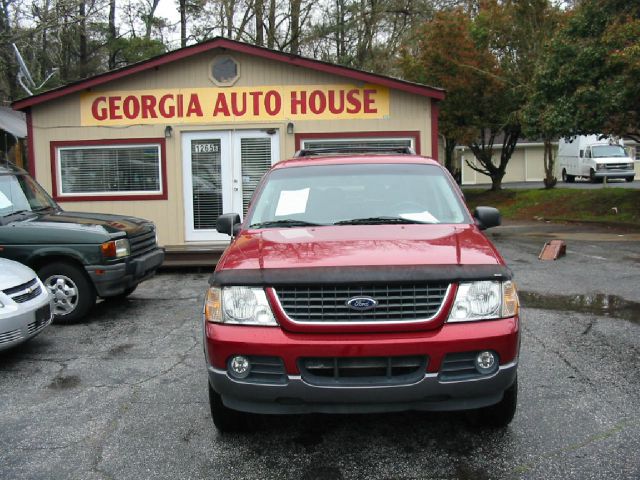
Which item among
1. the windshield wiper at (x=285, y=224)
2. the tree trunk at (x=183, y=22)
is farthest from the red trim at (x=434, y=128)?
the tree trunk at (x=183, y=22)

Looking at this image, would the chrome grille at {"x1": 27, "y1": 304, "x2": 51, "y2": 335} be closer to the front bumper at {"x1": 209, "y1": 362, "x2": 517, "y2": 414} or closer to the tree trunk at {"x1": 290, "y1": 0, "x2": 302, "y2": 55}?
the front bumper at {"x1": 209, "y1": 362, "x2": 517, "y2": 414}

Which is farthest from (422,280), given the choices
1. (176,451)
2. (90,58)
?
(90,58)

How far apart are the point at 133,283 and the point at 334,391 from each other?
4985 millimetres

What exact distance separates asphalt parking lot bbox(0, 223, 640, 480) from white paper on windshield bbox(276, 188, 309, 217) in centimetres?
151

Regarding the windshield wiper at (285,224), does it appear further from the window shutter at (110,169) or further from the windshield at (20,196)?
the window shutter at (110,169)

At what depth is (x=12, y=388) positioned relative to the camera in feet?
17.1

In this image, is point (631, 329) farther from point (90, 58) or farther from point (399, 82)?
point (90, 58)

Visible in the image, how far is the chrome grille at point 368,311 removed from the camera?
3561mm

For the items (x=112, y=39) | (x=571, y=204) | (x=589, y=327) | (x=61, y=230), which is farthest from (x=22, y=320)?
(x=112, y=39)

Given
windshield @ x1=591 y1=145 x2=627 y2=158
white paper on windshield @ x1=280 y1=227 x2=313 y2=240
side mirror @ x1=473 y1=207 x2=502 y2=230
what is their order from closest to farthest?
white paper on windshield @ x1=280 y1=227 x2=313 y2=240 < side mirror @ x1=473 y1=207 x2=502 y2=230 < windshield @ x1=591 y1=145 x2=627 y2=158

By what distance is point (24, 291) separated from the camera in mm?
5891

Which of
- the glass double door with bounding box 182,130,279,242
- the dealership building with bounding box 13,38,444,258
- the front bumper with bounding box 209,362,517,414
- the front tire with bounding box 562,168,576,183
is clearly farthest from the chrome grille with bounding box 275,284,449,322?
the front tire with bounding box 562,168,576,183

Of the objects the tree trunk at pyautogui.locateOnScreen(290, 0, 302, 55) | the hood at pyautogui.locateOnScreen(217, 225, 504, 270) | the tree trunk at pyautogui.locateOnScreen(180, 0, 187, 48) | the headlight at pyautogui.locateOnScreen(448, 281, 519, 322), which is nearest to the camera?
the headlight at pyautogui.locateOnScreen(448, 281, 519, 322)

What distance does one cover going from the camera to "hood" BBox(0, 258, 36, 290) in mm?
5738
